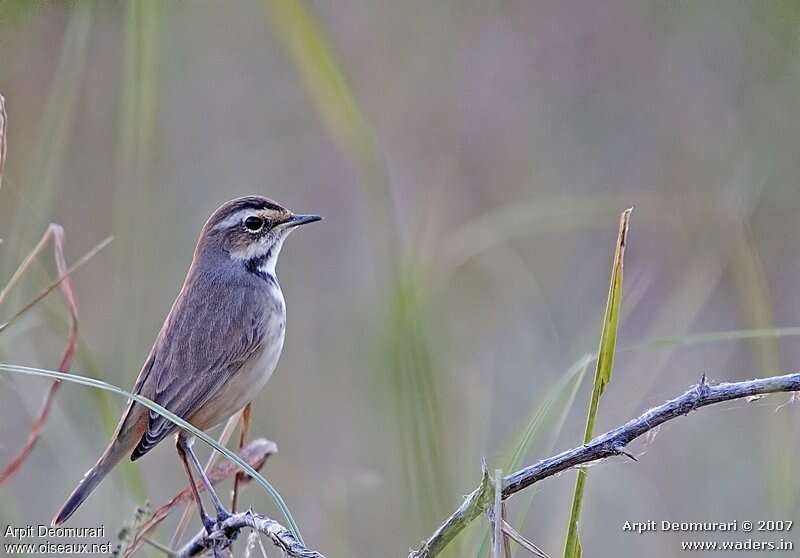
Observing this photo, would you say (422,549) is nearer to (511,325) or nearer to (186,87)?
(511,325)

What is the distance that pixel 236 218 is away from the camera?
4.37 m

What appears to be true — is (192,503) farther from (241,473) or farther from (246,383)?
(246,383)

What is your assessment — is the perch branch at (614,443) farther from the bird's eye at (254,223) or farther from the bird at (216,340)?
the bird's eye at (254,223)

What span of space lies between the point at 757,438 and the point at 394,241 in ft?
9.59

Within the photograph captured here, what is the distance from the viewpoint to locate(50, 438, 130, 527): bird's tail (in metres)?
3.45

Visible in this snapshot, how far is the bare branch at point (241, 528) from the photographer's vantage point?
226 centimetres

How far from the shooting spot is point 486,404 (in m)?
3.77

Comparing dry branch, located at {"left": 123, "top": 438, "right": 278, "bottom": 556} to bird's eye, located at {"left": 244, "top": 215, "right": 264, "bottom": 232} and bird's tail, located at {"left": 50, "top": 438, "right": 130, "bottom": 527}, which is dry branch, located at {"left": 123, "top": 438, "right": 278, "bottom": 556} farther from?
bird's eye, located at {"left": 244, "top": 215, "right": 264, "bottom": 232}

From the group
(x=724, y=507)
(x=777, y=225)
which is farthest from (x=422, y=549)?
(x=777, y=225)

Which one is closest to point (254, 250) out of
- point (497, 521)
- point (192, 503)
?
point (192, 503)

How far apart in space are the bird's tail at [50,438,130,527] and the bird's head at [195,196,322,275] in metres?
1.06

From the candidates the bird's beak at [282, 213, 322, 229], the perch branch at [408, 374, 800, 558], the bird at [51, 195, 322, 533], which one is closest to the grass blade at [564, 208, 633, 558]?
the perch branch at [408, 374, 800, 558]

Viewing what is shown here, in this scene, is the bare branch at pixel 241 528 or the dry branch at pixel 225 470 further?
the dry branch at pixel 225 470

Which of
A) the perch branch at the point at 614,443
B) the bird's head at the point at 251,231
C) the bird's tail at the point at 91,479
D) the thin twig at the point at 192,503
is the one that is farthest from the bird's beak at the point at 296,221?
the perch branch at the point at 614,443
